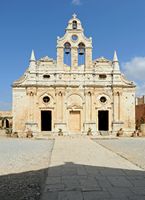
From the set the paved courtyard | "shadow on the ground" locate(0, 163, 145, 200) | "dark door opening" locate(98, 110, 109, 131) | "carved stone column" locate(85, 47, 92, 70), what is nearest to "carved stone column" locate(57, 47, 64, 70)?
"carved stone column" locate(85, 47, 92, 70)

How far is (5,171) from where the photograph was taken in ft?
32.4

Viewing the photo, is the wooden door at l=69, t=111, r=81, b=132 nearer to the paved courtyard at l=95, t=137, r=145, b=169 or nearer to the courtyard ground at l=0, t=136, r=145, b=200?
the paved courtyard at l=95, t=137, r=145, b=169

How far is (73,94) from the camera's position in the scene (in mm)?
35906

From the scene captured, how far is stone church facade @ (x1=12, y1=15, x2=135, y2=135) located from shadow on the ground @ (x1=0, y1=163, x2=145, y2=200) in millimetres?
25728

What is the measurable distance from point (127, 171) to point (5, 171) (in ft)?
11.8

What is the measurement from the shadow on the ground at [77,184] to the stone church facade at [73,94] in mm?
25728

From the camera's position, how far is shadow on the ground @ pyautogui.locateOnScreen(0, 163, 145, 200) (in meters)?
6.21

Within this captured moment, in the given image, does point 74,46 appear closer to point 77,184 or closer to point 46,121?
point 46,121

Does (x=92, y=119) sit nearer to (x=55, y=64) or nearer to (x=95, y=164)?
(x=55, y=64)

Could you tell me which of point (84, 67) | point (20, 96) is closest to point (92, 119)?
point (84, 67)

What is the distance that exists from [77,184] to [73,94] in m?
28.7

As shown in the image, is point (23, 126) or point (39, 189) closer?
point (39, 189)

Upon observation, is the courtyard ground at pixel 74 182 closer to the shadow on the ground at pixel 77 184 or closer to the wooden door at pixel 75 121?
the shadow on the ground at pixel 77 184

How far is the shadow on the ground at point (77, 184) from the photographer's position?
621cm
